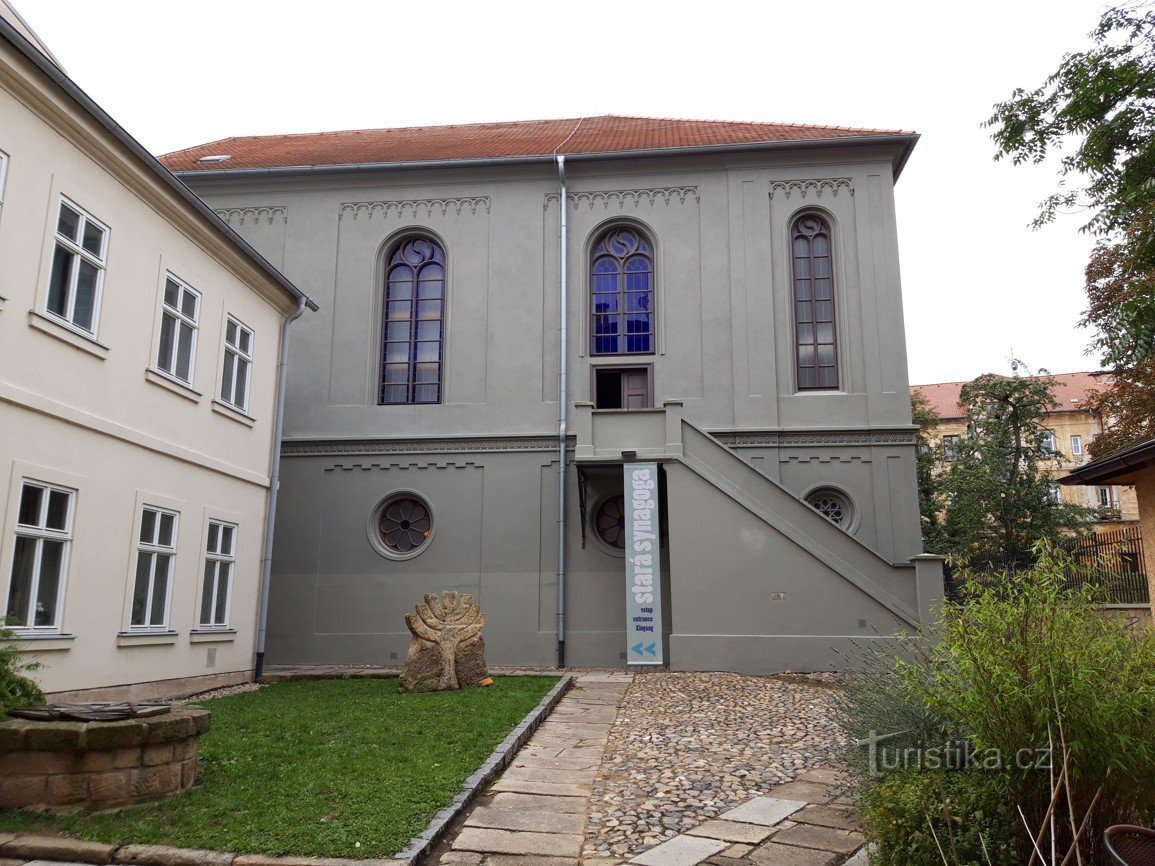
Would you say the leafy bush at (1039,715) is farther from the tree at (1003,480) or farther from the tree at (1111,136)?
the tree at (1003,480)

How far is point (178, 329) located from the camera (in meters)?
12.5

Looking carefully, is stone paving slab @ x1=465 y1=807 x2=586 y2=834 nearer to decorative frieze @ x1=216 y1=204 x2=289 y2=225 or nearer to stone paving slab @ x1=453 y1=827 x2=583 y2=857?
stone paving slab @ x1=453 y1=827 x2=583 y2=857

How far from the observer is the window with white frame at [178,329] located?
1221cm

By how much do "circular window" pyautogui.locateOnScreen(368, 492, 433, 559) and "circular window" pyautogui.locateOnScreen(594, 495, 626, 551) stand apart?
11.2ft

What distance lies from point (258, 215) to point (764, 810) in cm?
1777

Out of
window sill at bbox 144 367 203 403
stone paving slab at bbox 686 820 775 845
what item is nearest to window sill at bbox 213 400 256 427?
window sill at bbox 144 367 203 403

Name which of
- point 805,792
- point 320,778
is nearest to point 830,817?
point 805,792

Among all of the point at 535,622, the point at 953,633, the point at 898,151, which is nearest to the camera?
the point at 953,633

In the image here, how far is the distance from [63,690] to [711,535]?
30.9 feet

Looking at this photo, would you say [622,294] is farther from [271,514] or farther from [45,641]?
[45,641]

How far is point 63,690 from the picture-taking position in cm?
986

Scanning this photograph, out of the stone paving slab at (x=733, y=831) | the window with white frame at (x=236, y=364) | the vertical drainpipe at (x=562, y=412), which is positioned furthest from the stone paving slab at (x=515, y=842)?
the vertical drainpipe at (x=562, y=412)

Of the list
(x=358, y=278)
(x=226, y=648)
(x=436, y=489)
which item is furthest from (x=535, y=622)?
(x=358, y=278)

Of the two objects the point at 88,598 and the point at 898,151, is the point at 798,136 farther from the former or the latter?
the point at 88,598
